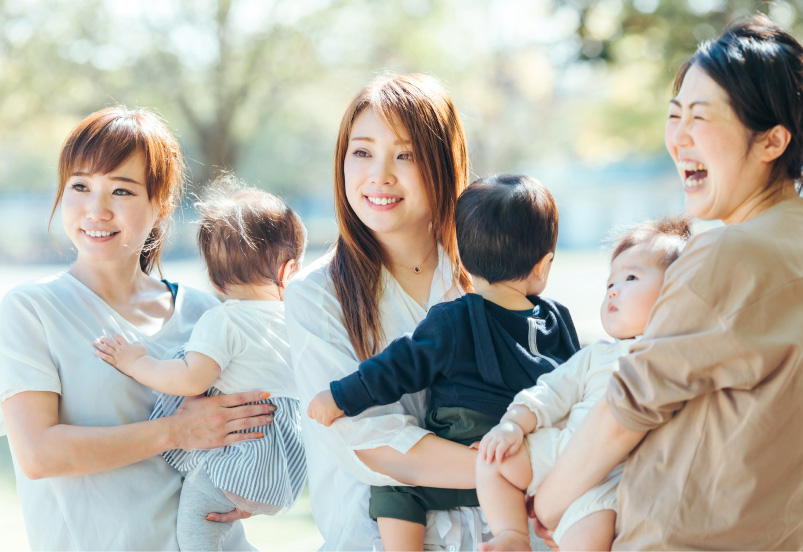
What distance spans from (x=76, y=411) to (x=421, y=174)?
1.23 metres

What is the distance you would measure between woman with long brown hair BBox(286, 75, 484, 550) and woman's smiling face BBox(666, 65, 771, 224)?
31.4 inches

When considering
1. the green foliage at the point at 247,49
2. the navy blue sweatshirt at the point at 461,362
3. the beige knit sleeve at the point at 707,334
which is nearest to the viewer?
the beige knit sleeve at the point at 707,334

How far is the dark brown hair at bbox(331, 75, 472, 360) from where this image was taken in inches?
90.0

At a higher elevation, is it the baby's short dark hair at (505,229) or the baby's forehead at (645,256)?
the baby's short dark hair at (505,229)

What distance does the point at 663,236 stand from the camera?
2.01 meters

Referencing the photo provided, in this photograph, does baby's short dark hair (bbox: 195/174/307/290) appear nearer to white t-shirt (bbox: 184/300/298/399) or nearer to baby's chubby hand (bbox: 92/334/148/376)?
white t-shirt (bbox: 184/300/298/399)

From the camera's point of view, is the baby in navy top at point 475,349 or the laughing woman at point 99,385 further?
the laughing woman at point 99,385

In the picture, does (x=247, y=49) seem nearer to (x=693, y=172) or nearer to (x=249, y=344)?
(x=249, y=344)

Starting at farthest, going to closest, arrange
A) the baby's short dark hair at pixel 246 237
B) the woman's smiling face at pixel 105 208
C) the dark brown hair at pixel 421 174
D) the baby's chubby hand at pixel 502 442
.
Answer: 1. the baby's short dark hair at pixel 246 237
2. the woman's smiling face at pixel 105 208
3. the dark brown hair at pixel 421 174
4. the baby's chubby hand at pixel 502 442

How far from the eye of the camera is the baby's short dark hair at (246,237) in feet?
8.18

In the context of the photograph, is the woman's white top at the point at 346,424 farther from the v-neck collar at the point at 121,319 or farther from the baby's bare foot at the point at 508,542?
the v-neck collar at the point at 121,319

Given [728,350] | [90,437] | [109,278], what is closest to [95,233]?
[109,278]

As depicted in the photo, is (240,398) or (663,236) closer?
(663,236)

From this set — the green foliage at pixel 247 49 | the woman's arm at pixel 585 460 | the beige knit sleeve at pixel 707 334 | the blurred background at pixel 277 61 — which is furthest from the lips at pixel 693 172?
the green foliage at pixel 247 49
